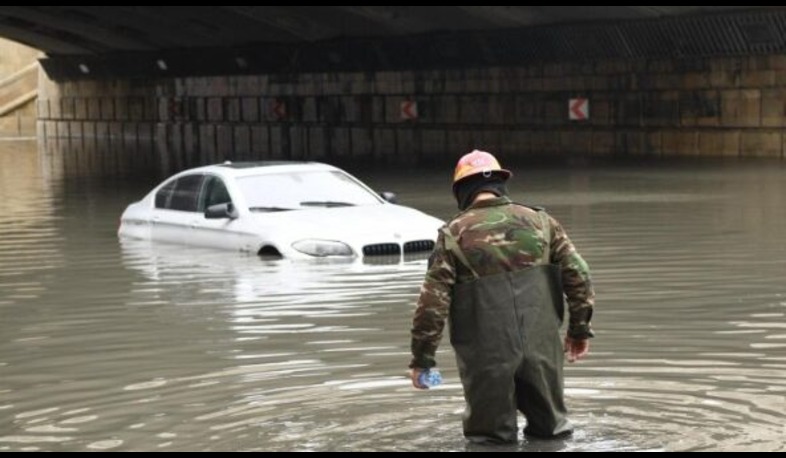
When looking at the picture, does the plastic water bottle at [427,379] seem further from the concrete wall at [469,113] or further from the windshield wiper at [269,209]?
the concrete wall at [469,113]

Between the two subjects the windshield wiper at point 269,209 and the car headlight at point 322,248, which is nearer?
the car headlight at point 322,248

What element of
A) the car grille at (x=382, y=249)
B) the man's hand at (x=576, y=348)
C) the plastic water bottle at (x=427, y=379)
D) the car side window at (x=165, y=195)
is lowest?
the car grille at (x=382, y=249)

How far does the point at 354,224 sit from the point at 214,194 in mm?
1991

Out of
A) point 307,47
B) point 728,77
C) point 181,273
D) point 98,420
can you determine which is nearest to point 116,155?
point 307,47

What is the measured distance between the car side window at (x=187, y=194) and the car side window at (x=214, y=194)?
13cm

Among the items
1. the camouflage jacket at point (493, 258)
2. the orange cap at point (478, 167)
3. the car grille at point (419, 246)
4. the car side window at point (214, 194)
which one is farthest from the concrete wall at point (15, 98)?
the camouflage jacket at point (493, 258)

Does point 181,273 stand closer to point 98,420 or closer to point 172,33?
point 98,420

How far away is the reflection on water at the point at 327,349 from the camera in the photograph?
26.1 ft

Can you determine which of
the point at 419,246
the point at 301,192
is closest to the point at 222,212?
the point at 301,192

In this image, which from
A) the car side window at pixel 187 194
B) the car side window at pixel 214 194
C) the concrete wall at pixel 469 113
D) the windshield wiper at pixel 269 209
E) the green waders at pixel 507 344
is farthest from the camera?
the concrete wall at pixel 469 113

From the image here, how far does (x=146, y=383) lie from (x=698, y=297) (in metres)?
4.95

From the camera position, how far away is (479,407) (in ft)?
23.0

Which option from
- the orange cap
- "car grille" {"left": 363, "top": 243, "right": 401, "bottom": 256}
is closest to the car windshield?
"car grille" {"left": 363, "top": 243, "right": 401, "bottom": 256}

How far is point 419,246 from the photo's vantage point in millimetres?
15938
